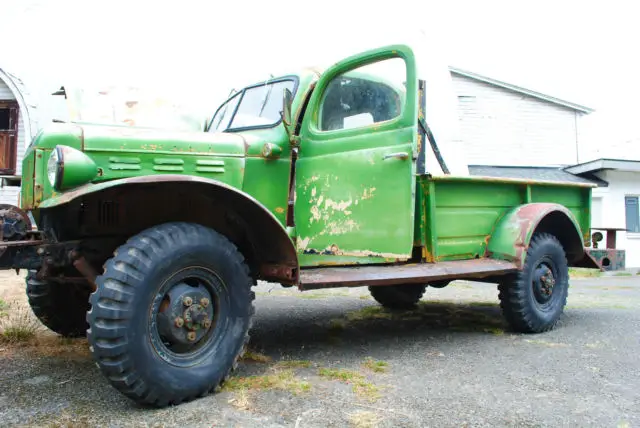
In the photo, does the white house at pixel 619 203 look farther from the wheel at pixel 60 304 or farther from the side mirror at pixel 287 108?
the wheel at pixel 60 304

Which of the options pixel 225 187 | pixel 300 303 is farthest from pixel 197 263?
pixel 300 303

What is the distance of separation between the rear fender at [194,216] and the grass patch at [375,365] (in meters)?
0.79

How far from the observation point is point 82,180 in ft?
9.91

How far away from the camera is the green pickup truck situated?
2.88m

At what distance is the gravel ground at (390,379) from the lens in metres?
2.70

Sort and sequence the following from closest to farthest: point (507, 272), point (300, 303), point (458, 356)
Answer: point (458, 356) < point (507, 272) < point (300, 303)

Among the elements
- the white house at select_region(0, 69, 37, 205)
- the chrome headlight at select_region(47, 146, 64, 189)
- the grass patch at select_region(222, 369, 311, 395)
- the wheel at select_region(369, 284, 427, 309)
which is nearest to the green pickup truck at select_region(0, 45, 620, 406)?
the chrome headlight at select_region(47, 146, 64, 189)

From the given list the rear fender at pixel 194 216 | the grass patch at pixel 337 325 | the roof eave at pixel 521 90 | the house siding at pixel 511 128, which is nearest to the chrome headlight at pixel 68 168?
the rear fender at pixel 194 216

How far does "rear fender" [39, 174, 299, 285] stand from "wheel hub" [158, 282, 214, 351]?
1.87ft

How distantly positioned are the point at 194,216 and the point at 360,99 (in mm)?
1674

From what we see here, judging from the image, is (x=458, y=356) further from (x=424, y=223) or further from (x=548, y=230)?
(x=548, y=230)

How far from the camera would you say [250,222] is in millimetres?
3518

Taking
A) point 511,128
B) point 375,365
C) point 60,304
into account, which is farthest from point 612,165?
point 60,304

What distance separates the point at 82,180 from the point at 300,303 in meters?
3.90
